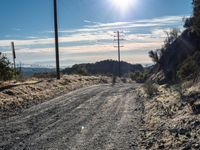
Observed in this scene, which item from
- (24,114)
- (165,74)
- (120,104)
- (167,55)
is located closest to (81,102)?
(120,104)

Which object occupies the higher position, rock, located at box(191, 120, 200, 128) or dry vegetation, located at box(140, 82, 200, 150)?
rock, located at box(191, 120, 200, 128)

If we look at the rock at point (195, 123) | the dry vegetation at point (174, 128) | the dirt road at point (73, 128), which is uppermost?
the rock at point (195, 123)

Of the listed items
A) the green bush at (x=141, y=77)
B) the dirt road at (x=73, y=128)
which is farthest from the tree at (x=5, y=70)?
the green bush at (x=141, y=77)

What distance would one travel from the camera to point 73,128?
16.2 metres

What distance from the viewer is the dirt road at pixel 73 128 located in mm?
13211

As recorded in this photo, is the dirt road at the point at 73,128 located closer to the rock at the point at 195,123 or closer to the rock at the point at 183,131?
the rock at the point at 183,131

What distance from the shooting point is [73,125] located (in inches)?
669

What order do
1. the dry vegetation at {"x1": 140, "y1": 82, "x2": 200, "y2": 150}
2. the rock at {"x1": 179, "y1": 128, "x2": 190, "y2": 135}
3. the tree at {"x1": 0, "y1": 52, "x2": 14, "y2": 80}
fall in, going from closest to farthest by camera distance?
the dry vegetation at {"x1": 140, "y1": 82, "x2": 200, "y2": 150} → the rock at {"x1": 179, "y1": 128, "x2": 190, "y2": 135} → the tree at {"x1": 0, "y1": 52, "x2": 14, "y2": 80}

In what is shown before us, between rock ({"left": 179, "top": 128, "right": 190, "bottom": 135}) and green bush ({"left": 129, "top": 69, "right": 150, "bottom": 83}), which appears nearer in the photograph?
rock ({"left": 179, "top": 128, "right": 190, "bottom": 135})

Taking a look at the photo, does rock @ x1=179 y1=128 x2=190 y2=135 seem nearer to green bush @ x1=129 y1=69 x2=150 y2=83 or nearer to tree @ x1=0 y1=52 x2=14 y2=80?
tree @ x1=0 y1=52 x2=14 y2=80

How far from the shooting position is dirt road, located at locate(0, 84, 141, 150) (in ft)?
43.3

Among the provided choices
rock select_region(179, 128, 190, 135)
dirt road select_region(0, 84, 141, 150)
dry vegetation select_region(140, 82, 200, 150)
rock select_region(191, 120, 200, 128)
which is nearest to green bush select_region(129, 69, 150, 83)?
dirt road select_region(0, 84, 141, 150)

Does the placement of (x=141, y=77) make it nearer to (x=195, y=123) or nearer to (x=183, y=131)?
(x=195, y=123)

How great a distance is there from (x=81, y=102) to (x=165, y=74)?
32.6 metres
